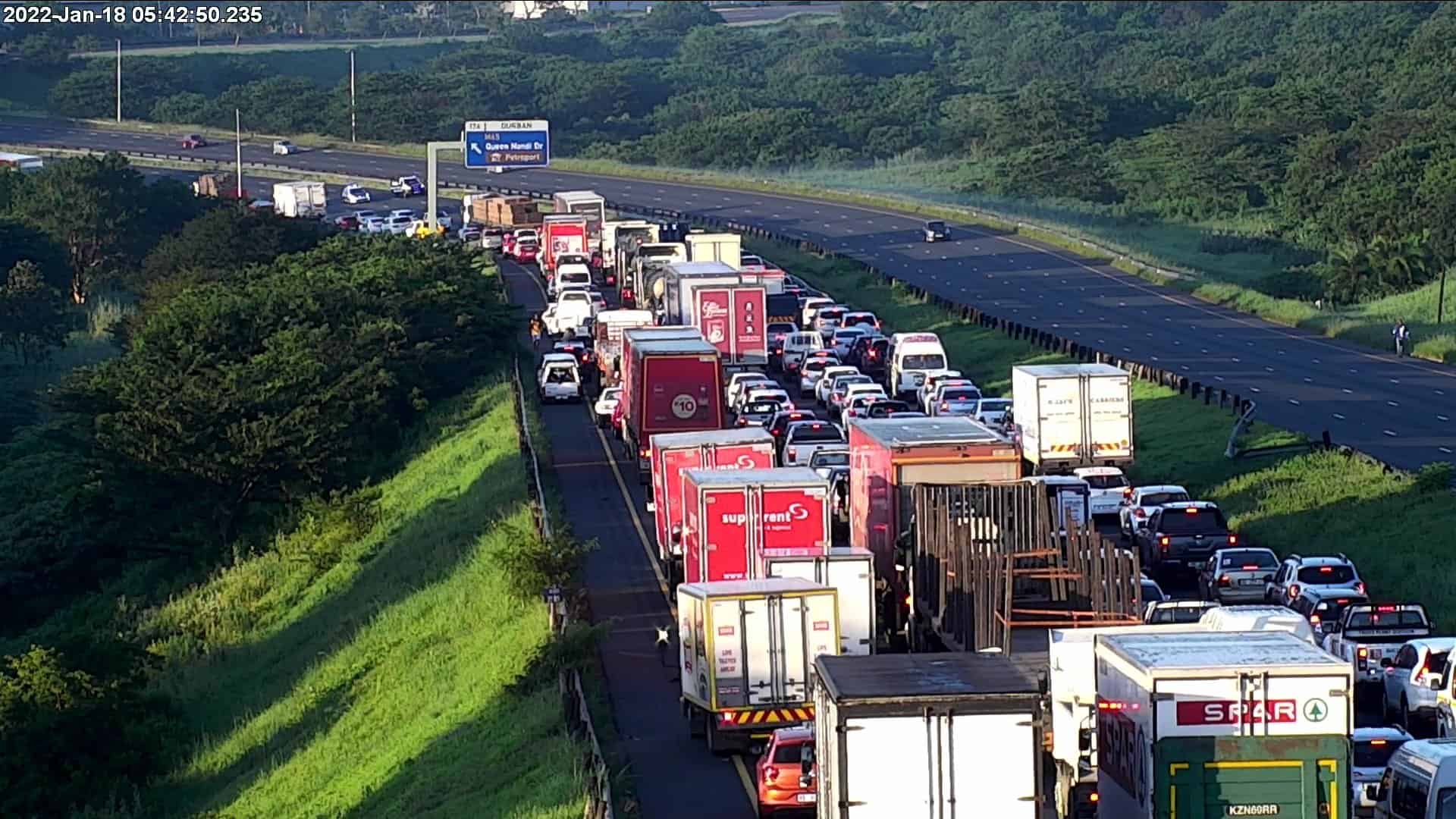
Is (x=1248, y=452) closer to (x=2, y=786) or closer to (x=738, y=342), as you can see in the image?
(x=738, y=342)

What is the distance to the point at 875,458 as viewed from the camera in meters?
37.3

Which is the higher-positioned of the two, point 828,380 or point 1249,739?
point 1249,739

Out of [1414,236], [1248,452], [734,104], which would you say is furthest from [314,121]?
[1248,452]

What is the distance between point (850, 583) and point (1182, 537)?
34.9 feet

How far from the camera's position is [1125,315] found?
78.4m

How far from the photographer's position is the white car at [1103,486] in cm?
4284

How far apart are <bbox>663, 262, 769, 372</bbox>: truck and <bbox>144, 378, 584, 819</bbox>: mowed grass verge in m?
5.37

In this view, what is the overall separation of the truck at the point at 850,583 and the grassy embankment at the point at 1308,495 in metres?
9.38

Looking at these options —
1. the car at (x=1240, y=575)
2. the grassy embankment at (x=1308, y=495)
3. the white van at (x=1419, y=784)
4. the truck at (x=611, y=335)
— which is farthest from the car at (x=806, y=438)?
the white van at (x=1419, y=784)

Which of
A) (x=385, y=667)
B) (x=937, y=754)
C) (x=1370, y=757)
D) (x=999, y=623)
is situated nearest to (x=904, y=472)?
(x=999, y=623)

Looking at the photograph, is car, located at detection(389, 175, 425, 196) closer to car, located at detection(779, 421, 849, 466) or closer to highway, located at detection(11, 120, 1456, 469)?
highway, located at detection(11, 120, 1456, 469)

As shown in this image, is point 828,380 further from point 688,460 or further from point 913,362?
point 688,460

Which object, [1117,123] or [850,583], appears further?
[1117,123]

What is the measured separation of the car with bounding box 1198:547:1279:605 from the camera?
36.5 metres
